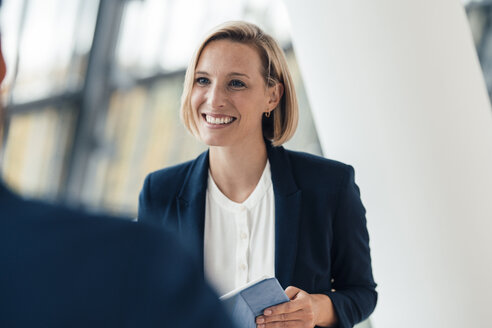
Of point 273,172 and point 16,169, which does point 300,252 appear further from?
point 16,169

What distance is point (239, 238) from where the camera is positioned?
6.30 ft

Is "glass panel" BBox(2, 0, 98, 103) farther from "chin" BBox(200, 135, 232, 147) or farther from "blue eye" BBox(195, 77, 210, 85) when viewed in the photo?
"chin" BBox(200, 135, 232, 147)

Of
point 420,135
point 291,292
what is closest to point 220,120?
point 291,292

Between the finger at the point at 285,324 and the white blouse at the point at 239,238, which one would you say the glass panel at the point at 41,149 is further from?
the finger at the point at 285,324

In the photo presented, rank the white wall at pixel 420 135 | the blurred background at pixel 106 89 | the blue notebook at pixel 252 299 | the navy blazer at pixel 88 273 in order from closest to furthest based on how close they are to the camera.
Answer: the navy blazer at pixel 88 273 → the blue notebook at pixel 252 299 → the white wall at pixel 420 135 → the blurred background at pixel 106 89

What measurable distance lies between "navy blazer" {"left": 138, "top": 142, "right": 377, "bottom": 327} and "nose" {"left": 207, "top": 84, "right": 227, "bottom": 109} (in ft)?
0.84

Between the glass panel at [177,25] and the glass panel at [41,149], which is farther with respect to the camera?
the glass panel at [177,25]

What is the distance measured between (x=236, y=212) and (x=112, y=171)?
7.83 ft

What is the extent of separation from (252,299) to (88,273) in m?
1.03

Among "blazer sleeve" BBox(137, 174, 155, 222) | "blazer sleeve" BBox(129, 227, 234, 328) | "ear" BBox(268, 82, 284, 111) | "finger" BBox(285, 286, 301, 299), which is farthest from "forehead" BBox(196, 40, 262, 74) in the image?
"blazer sleeve" BBox(129, 227, 234, 328)

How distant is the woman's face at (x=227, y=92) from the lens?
6.29 feet

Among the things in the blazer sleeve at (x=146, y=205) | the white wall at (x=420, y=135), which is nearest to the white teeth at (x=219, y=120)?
the blazer sleeve at (x=146, y=205)

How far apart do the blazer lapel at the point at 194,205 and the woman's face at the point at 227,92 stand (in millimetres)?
153

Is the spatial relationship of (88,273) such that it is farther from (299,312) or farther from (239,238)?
(239,238)
